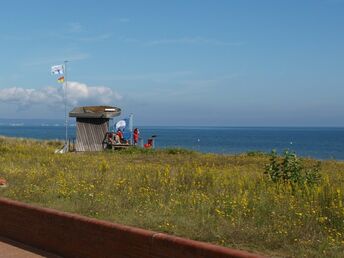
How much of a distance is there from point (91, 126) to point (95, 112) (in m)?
0.80

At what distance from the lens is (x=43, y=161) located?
55.2ft

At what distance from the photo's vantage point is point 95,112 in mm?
32375

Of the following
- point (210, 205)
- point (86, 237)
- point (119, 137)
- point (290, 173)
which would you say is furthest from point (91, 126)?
point (86, 237)

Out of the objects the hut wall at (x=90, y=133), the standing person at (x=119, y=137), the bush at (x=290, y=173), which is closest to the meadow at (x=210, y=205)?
the bush at (x=290, y=173)

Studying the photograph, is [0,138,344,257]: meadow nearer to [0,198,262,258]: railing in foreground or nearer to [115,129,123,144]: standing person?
[0,198,262,258]: railing in foreground

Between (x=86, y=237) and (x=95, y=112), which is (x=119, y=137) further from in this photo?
(x=86, y=237)

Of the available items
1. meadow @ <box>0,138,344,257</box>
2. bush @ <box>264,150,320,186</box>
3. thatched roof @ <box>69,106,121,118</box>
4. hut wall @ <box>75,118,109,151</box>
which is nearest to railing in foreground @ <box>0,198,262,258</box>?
meadow @ <box>0,138,344,257</box>

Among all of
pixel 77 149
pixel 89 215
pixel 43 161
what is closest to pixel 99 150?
pixel 77 149

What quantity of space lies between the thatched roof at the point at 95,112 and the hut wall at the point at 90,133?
0.36 meters

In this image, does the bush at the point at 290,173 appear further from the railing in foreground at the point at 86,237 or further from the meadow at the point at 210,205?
the railing in foreground at the point at 86,237

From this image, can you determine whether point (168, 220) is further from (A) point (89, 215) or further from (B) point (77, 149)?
(B) point (77, 149)

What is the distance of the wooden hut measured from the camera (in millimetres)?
31812

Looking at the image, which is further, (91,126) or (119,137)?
(119,137)

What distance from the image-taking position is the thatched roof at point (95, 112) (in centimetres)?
3195
